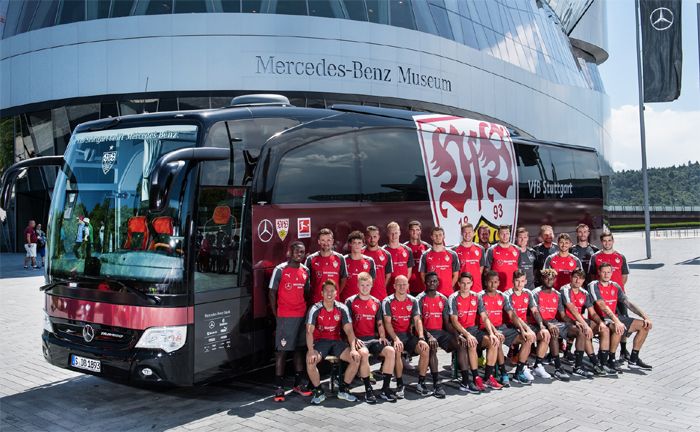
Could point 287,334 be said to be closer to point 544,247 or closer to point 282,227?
point 282,227

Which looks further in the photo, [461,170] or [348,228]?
[461,170]

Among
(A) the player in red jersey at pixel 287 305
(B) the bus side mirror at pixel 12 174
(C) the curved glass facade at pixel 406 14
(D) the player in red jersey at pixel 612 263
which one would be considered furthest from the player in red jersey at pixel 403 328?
(C) the curved glass facade at pixel 406 14

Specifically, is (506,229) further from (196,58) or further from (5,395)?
(196,58)

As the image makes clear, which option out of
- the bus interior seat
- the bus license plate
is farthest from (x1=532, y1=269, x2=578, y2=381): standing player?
the bus license plate

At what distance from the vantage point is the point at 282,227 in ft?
23.5

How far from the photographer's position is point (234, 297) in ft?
22.0

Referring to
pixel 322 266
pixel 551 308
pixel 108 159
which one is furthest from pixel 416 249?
pixel 108 159

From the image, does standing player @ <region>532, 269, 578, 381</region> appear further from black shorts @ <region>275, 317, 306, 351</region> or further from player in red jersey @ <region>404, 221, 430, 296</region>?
black shorts @ <region>275, 317, 306, 351</region>

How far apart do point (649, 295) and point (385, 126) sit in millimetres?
8696

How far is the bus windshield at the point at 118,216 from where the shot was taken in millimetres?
6258

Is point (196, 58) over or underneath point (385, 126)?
over

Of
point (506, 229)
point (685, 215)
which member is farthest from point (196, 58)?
point (685, 215)

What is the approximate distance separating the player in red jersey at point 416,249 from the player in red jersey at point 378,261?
56 cm

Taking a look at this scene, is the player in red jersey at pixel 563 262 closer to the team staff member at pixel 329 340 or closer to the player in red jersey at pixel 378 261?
the player in red jersey at pixel 378 261
